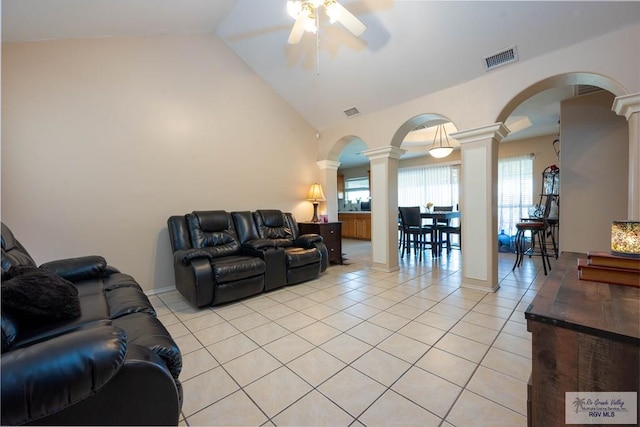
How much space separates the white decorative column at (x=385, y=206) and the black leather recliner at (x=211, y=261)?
6.42 ft

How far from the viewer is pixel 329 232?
173 inches

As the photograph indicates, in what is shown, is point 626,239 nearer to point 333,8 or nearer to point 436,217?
point 333,8

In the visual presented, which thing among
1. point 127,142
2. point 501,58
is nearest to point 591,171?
point 501,58

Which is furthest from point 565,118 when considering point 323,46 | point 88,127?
point 88,127

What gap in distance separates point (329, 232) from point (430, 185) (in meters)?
3.99

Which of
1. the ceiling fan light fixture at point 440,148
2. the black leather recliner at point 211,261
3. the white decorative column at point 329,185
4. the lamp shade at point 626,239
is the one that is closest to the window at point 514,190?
the ceiling fan light fixture at point 440,148

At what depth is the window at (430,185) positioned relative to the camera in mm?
6594

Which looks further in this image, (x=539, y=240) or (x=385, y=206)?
(x=539, y=240)

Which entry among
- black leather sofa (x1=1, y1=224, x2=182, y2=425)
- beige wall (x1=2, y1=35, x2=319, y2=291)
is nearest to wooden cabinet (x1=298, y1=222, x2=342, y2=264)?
beige wall (x1=2, y1=35, x2=319, y2=291)

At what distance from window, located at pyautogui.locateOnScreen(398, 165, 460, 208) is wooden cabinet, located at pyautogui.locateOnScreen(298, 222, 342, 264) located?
3692 mm

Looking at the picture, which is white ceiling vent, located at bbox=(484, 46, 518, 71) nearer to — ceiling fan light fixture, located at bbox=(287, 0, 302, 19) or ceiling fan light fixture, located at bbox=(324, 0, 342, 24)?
ceiling fan light fixture, located at bbox=(324, 0, 342, 24)

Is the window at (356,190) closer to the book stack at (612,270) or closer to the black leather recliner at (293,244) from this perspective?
the black leather recliner at (293,244)

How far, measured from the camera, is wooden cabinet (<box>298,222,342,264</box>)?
4318 millimetres

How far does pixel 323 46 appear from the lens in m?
3.35
